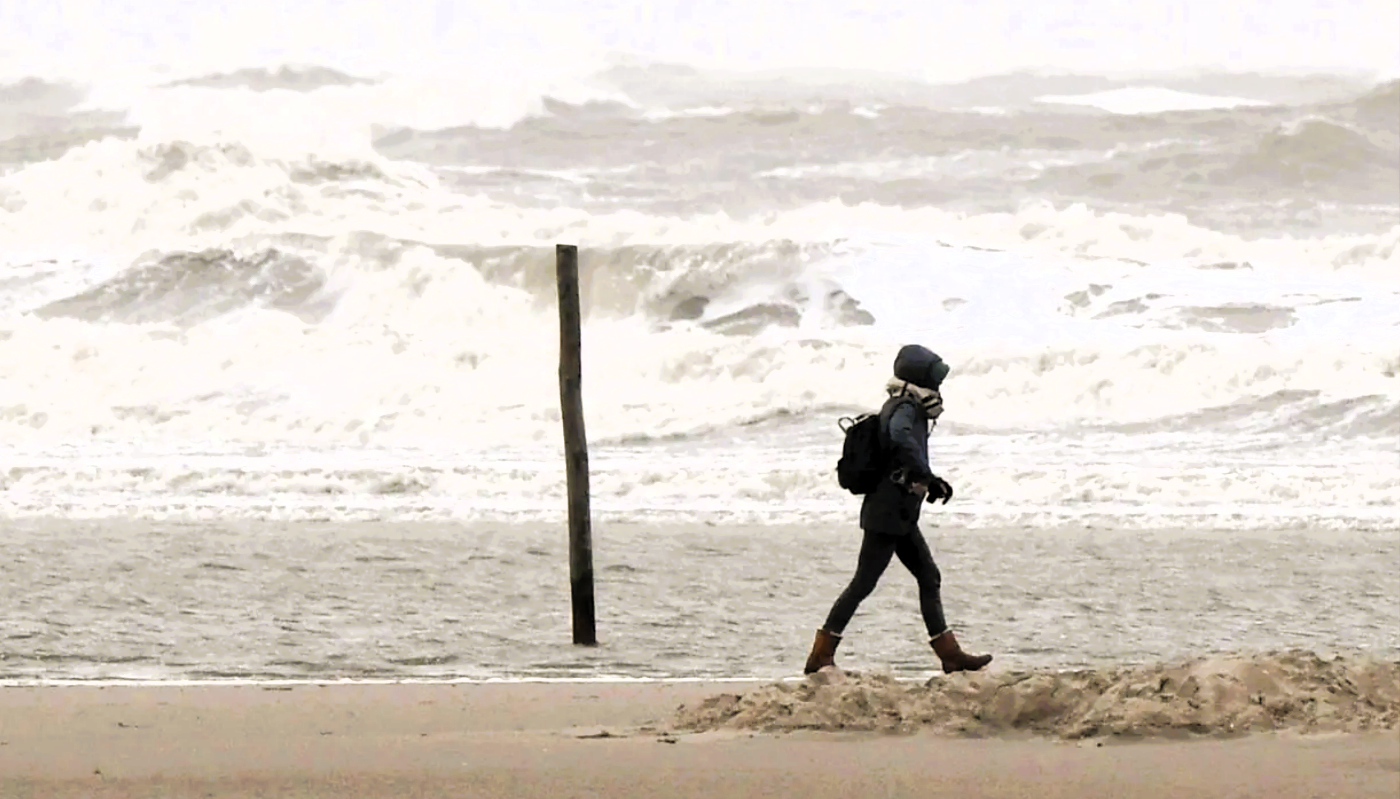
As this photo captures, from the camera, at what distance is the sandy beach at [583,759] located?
248 inches

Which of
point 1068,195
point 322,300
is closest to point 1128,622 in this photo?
point 322,300

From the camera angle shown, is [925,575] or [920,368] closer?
[920,368]

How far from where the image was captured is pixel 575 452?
10695mm

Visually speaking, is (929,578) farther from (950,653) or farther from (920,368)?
(920,368)

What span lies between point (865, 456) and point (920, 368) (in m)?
0.37

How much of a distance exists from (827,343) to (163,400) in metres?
11.1

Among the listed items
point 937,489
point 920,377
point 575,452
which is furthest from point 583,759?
point 575,452

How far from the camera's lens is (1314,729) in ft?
22.5

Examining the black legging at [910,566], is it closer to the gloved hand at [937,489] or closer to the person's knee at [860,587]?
the person's knee at [860,587]

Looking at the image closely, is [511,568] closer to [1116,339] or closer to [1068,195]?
[1116,339]

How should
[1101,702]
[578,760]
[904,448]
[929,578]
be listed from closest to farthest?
[578,760]
[1101,702]
[904,448]
[929,578]

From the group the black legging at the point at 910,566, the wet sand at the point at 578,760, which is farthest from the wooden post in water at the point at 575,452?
the wet sand at the point at 578,760

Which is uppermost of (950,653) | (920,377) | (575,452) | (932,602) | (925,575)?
(920,377)

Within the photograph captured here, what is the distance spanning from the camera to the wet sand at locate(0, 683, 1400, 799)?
6.29 metres
